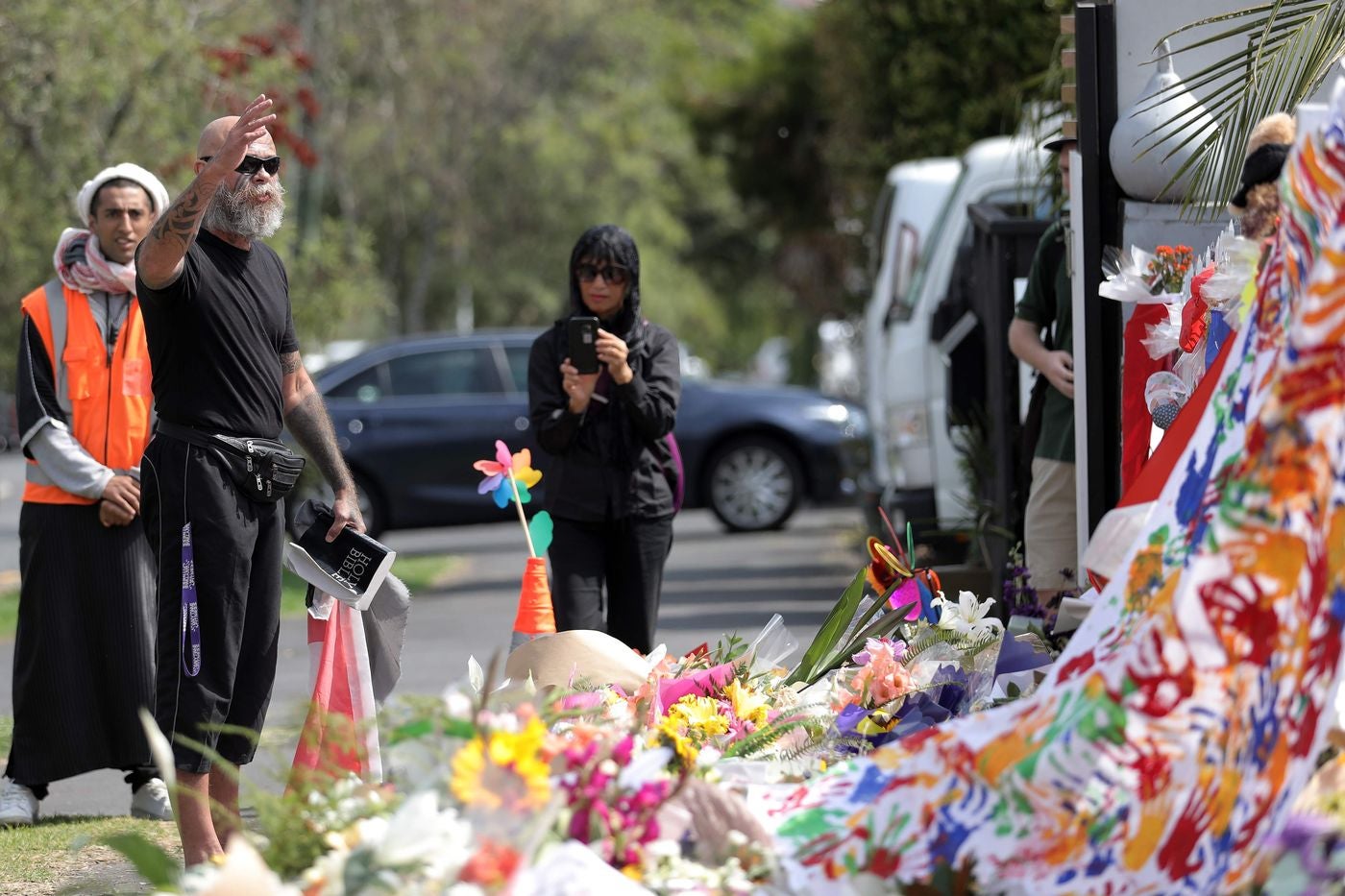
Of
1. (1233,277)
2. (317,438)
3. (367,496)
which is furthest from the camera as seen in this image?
(367,496)

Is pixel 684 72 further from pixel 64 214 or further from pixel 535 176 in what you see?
pixel 64 214

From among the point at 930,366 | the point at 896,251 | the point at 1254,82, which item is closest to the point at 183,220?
the point at 1254,82

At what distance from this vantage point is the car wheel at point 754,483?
51.8ft

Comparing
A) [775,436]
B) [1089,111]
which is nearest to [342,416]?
[775,436]

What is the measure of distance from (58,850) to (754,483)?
11015mm

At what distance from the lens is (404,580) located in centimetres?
1311

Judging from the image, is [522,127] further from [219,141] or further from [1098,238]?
[219,141]

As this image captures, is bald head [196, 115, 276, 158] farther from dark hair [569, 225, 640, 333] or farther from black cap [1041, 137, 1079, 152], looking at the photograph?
black cap [1041, 137, 1079, 152]

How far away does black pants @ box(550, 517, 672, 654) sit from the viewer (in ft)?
19.1

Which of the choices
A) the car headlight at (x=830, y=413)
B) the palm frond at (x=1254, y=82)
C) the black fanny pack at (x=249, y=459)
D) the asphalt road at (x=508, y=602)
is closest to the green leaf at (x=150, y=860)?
the asphalt road at (x=508, y=602)

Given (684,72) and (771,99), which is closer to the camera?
(771,99)

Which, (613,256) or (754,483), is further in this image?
(754,483)

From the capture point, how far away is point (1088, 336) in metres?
5.44

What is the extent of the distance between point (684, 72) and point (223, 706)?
24024 mm
